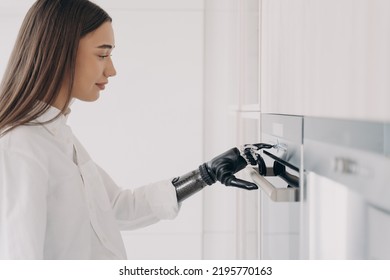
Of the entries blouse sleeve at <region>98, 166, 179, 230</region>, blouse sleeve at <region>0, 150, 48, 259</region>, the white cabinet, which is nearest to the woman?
blouse sleeve at <region>0, 150, 48, 259</region>

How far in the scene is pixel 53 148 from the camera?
93cm

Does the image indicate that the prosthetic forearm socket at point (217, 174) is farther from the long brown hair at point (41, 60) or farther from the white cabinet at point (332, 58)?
the long brown hair at point (41, 60)

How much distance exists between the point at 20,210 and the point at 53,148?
16 cm

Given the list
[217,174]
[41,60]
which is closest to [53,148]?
[41,60]

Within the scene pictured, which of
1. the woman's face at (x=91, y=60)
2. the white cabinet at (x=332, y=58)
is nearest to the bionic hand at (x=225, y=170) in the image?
the white cabinet at (x=332, y=58)

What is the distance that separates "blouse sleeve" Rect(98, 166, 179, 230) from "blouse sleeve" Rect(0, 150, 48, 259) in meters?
0.39

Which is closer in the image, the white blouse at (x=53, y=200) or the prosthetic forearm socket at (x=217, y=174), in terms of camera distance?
the white blouse at (x=53, y=200)

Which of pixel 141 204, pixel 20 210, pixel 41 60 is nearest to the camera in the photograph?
pixel 20 210

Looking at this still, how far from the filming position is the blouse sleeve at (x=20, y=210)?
800mm

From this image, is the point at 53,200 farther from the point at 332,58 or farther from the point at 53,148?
the point at 332,58

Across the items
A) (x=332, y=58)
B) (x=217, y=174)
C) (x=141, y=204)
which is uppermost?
(x=332, y=58)

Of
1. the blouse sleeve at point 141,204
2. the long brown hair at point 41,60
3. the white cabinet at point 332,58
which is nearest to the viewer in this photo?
the white cabinet at point 332,58

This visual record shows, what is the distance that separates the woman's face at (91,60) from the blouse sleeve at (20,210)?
212 mm
